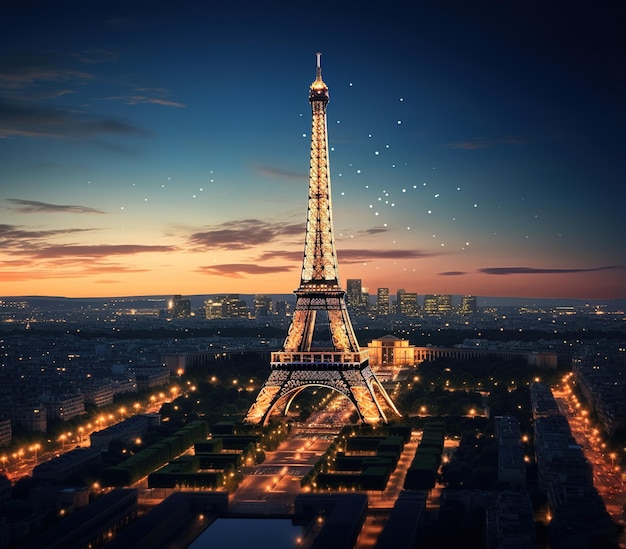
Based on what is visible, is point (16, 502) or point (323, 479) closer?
point (16, 502)

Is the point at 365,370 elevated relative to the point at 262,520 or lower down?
elevated

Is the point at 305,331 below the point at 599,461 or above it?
above

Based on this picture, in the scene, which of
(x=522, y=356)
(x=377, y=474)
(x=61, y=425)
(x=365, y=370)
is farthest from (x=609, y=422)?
(x=522, y=356)

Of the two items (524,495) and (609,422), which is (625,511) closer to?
(524,495)

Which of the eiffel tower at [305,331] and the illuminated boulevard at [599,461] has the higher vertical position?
the eiffel tower at [305,331]

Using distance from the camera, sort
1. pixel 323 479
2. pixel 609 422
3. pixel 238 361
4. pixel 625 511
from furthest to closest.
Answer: pixel 238 361 < pixel 609 422 < pixel 323 479 < pixel 625 511

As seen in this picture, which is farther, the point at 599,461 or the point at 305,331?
the point at 305,331

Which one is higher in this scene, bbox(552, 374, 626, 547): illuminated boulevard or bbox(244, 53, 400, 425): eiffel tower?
bbox(244, 53, 400, 425): eiffel tower

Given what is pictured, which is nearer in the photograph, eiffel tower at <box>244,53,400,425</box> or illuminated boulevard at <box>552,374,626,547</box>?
illuminated boulevard at <box>552,374,626,547</box>
